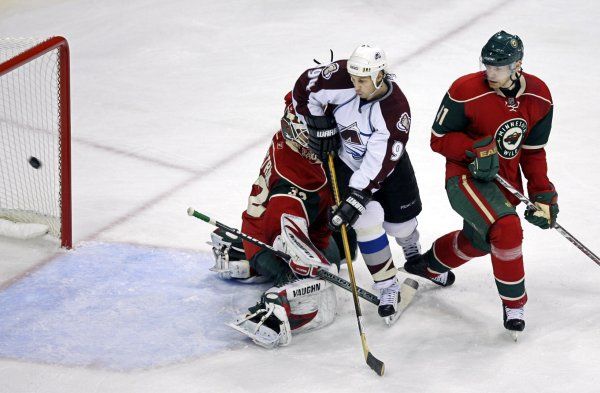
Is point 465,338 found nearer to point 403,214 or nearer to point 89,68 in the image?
point 403,214

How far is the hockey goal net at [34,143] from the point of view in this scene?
4.29 meters

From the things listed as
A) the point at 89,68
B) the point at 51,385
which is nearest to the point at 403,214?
the point at 51,385

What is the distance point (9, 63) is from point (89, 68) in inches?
102

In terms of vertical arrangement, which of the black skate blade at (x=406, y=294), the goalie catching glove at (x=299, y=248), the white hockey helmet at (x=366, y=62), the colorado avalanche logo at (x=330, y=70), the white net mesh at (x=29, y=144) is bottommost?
the white net mesh at (x=29, y=144)

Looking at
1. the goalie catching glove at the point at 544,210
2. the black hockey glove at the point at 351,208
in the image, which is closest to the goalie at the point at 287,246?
the black hockey glove at the point at 351,208

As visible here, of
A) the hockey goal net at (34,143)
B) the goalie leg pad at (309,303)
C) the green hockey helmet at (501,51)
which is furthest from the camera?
the hockey goal net at (34,143)

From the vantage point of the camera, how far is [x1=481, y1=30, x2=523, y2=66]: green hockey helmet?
340cm

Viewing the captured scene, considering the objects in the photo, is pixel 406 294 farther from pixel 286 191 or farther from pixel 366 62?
pixel 366 62

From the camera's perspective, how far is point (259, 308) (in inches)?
147

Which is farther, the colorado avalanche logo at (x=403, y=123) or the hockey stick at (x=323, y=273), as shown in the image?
the hockey stick at (x=323, y=273)

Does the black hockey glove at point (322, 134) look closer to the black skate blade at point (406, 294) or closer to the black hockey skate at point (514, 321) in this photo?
the black skate blade at point (406, 294)

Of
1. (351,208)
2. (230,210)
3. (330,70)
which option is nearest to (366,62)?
(330,70)

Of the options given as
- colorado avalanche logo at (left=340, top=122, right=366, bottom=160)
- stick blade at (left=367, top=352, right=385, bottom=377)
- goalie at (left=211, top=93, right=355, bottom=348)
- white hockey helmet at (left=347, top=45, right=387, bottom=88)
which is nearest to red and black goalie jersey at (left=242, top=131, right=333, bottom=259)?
goalie at (left=211, top=93, right=355, bottom=348)

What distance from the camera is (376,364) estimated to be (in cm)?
344
